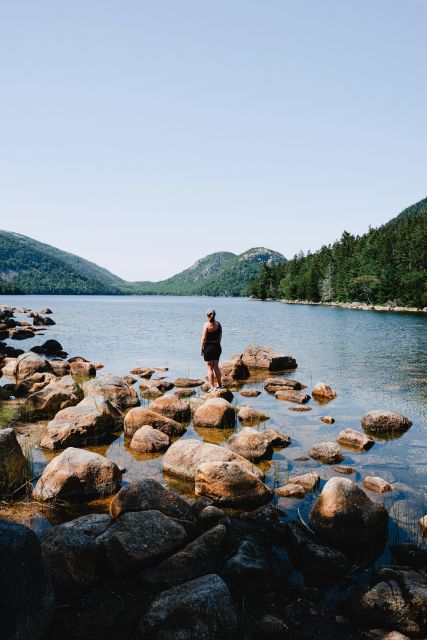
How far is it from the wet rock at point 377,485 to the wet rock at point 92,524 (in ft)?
17.8

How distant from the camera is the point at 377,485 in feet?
30.0

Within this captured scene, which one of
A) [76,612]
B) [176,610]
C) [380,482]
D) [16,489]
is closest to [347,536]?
[380,482]

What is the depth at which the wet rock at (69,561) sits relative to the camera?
18.2 ft

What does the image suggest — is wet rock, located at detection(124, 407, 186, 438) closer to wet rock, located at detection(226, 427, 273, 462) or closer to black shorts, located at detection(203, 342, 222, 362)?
wet rock, located at detection(226, 427, 273, 462)

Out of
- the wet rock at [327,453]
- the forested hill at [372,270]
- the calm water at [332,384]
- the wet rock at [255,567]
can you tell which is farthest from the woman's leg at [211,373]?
the forested hill at [372,270]

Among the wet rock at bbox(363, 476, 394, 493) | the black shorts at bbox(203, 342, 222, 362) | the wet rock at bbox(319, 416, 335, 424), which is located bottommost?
the wet rock at bbox(319, 416, 335, 424)

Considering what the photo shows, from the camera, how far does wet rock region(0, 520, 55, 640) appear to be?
4.25 metres

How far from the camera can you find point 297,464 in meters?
10.5

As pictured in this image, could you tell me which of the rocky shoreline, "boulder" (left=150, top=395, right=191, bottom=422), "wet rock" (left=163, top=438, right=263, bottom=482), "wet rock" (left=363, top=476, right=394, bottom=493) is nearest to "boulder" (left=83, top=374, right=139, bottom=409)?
"boulder" (left=150, top=395, right=191, bottom=422)

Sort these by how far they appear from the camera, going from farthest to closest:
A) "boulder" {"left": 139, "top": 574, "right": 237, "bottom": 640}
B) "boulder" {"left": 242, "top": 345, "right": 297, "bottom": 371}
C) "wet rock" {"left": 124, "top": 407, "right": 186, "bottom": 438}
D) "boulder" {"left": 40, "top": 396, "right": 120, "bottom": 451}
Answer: "boulder" {"left": 242, "top": 345, "right": 297, "bottom": 371} < "wet rock" {"left": 124, "top": 407, "right": 186, "bottom": 438} < "boulder" {"left": 40, "top": 396, "right": 120, "bottom": 451} < "boulder" {"left": 139, "top": 574, "right": 237, "bottom": 640}

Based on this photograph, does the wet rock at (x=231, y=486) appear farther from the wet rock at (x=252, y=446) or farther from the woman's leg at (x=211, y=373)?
the woman's leg at (x=211, y=373)

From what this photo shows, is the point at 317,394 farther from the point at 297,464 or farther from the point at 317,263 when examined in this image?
the point at 317,263

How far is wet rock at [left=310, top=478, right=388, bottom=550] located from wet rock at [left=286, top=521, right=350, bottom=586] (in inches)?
16.2

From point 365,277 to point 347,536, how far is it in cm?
10478
